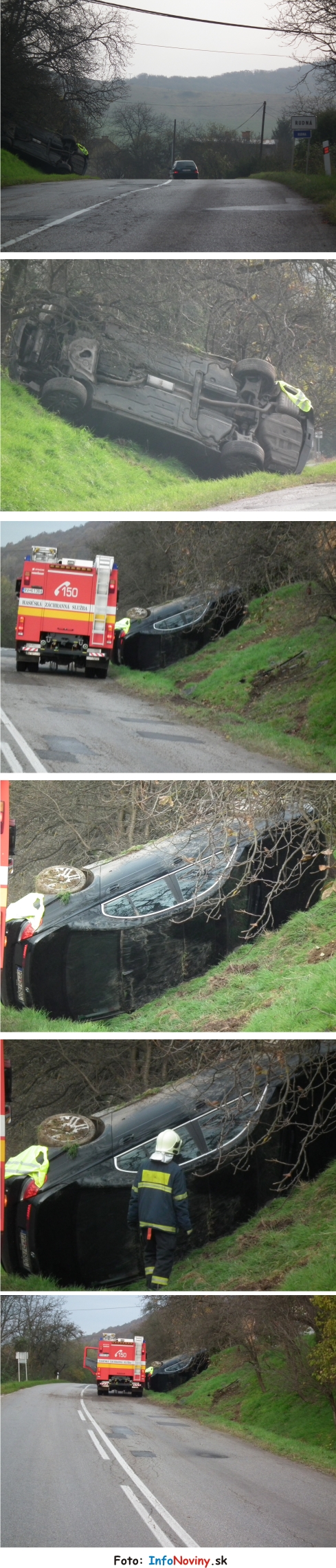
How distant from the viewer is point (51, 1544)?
436cm

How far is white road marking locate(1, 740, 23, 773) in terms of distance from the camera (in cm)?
485

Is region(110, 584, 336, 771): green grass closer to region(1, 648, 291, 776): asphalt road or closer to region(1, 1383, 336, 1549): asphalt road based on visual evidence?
region(1, 648, 291, 776): asphalt road

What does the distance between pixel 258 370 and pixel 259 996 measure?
3.01 m

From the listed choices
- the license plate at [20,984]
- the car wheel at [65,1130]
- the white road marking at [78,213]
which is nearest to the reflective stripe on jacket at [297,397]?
the white road marking at [78,213]

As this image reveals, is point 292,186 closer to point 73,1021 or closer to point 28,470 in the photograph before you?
point 28,470

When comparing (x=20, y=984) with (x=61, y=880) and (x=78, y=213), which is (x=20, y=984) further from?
(x=78, y=213)

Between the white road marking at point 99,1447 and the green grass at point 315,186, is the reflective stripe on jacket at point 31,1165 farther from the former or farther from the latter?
the green grass at point 315,186

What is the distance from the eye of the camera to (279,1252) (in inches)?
192

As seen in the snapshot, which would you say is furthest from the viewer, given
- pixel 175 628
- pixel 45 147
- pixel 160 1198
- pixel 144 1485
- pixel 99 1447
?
pixel 175 628

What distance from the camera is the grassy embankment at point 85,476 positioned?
4.94 metres

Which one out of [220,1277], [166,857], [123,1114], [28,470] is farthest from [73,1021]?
[28,470]

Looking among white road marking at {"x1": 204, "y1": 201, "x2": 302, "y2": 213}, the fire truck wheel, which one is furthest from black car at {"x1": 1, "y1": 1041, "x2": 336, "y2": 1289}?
white road marking at {"x1": 204, "y1": 201, "x2": 302, "y2": 213}

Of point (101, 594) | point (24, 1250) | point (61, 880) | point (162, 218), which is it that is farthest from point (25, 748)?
point (162, 218)

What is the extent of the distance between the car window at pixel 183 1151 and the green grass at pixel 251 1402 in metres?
0.92
